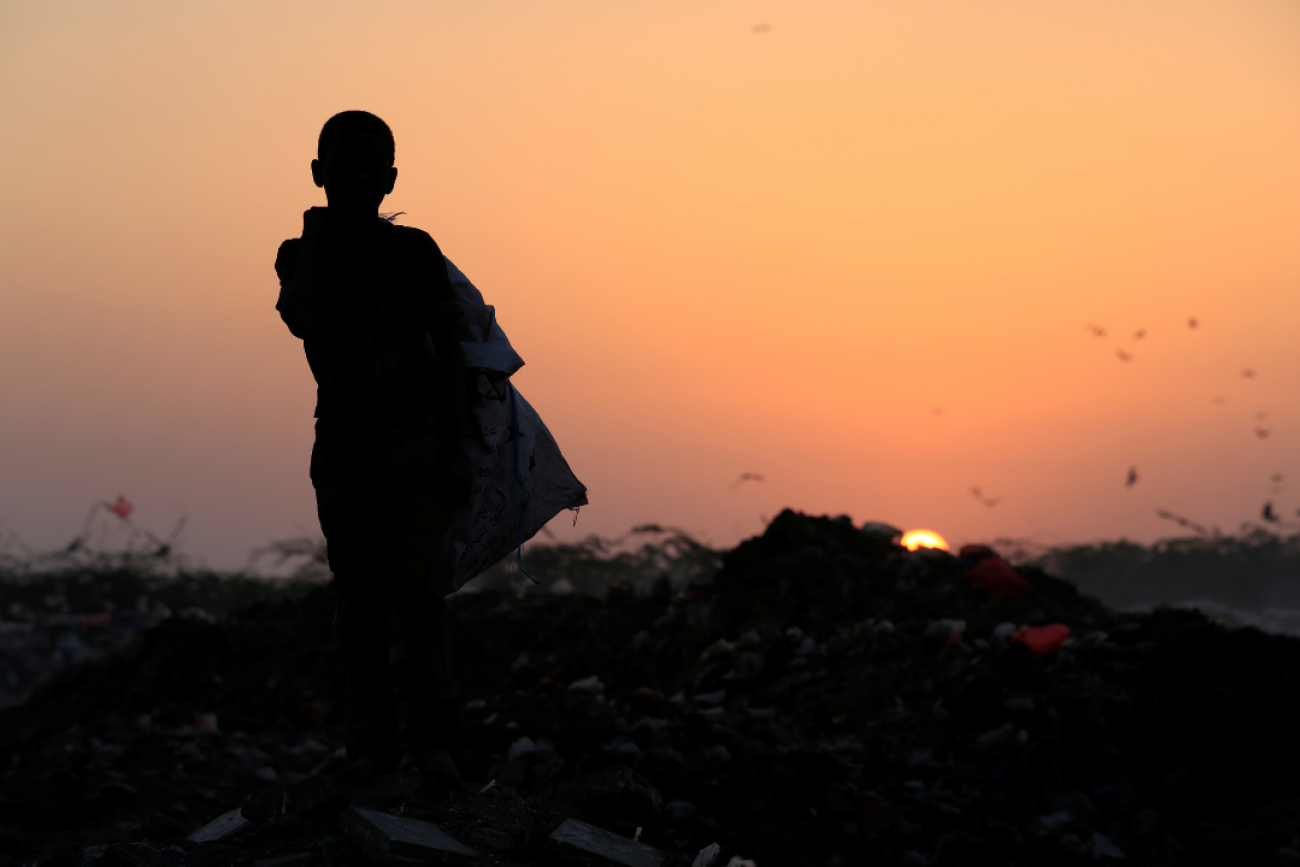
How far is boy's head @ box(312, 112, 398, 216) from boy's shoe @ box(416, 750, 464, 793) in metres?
1.58

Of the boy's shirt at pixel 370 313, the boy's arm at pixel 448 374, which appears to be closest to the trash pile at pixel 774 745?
the boy's arm at pixel 448 374

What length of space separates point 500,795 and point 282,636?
21.7ft

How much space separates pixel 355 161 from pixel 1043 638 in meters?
4.63

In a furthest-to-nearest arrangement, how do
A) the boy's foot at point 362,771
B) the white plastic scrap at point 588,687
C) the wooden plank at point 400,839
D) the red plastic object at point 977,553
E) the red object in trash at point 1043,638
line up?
the red plastic object at point 977,553
the white plastic scrap at point 588,687
the red object in trash at point 1043,638
the boy's foot at point 362,771
the wooden plank at point 400,839

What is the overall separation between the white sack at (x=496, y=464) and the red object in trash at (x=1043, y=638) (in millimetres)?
3499

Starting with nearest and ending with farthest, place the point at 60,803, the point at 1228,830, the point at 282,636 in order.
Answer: the point at 1228,830 < the point at 60,803 < the point at 282,636

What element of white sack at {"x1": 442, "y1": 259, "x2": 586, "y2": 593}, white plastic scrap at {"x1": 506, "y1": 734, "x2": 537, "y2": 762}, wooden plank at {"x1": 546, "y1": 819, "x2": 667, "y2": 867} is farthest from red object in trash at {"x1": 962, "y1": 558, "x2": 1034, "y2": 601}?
wooden plank at {"x1": 546, "y1": 819, "x2": 667, "y2": 867}

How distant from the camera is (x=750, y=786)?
4.00m

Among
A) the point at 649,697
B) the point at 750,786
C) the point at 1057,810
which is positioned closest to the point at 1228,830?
the point at 1057,810

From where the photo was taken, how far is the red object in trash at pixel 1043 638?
535 centimetres

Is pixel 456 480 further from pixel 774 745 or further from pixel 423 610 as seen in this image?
pixel 774 745

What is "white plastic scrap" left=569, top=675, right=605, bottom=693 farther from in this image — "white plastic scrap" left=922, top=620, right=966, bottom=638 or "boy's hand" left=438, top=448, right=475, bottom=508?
"boy's hand" left=438, top=448, right=475, bottom=508

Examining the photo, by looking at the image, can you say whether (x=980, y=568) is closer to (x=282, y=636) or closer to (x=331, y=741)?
(x=331, y=741)

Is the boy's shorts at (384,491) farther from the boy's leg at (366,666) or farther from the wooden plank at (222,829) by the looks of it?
the wooden plank at (222,829)
